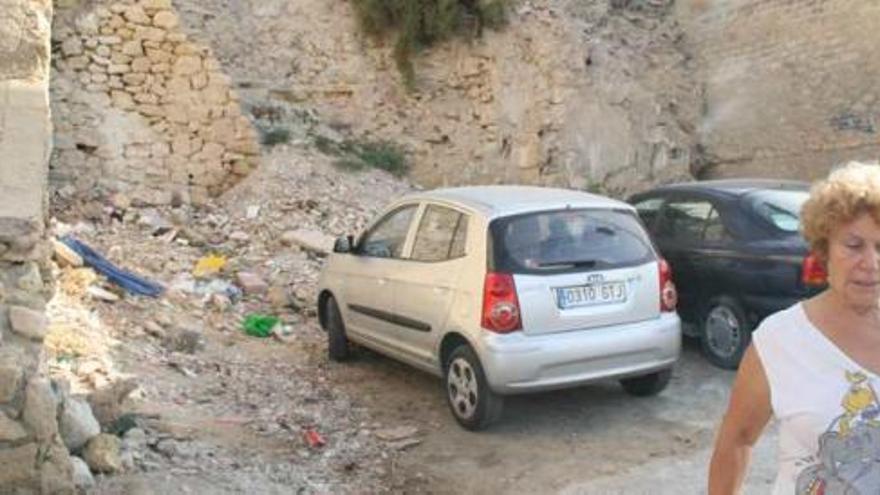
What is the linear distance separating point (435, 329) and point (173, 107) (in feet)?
23.7

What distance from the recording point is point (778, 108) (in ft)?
42.9

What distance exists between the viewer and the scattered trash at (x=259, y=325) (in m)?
8.25

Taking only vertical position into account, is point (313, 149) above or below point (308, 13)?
below

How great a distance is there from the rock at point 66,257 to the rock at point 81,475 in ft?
14.5

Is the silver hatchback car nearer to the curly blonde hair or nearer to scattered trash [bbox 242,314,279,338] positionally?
scattered trash [bbox 242,314,279,338]

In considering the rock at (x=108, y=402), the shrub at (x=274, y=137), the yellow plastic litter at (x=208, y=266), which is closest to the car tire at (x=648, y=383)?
the rock at (x=108, y=402)

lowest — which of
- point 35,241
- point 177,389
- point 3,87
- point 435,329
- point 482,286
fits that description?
point 177,389

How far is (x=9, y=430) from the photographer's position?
374 centimetres

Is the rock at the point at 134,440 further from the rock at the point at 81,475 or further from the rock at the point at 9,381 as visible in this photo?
the rock at the point at 9,381

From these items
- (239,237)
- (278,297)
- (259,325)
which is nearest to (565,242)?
(259,325)

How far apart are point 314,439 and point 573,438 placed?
1.64 metres

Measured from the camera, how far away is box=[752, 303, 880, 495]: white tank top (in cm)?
212

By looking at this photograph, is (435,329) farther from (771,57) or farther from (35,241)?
(771,57)

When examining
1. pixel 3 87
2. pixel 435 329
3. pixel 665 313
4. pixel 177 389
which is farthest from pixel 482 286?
pixel 3 87
